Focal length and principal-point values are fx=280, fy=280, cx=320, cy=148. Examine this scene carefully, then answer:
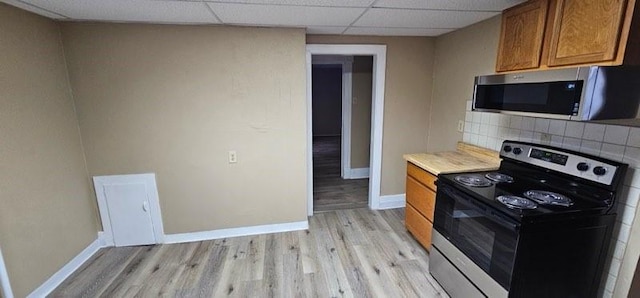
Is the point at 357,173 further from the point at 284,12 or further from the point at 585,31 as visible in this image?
the point at 585,31

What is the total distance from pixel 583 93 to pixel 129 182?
3308 mm

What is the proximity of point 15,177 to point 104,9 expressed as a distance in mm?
1284

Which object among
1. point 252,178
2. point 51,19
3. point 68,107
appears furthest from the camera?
point 252,178

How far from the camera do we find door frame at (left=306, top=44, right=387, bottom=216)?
2979 mm

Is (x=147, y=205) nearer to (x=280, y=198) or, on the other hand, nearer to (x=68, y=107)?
(x=68, y=107)

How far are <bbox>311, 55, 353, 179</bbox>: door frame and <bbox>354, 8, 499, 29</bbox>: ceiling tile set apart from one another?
5.91 ft

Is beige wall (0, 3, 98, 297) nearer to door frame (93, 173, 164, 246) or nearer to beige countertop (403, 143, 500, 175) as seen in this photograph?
door frame (93, 173, 164, 246)

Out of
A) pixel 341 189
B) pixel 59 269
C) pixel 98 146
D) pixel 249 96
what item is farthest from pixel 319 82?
pixel 59 269

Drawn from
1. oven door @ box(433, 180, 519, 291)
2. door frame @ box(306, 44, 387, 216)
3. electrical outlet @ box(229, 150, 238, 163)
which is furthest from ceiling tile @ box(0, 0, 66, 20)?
oven door @ box(433, 180, 519, 291)

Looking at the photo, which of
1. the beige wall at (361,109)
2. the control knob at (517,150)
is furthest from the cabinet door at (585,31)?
the beige wall at (361,109)

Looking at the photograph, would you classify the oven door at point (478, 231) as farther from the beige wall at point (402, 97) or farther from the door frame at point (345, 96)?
the door frame at point (345, 96)

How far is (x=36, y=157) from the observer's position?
2.04m

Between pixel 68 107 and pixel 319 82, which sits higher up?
pixel 319 82

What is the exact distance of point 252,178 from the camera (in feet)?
9.22
